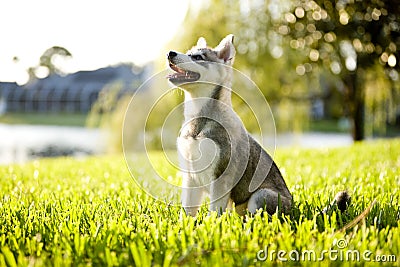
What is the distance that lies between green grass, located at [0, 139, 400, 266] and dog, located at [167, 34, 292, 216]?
0.49ft

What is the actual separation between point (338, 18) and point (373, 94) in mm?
6074

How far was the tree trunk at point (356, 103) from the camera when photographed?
44.2 feet

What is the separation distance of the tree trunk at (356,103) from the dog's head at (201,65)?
10443 millimetres

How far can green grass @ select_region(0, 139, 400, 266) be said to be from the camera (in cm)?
231

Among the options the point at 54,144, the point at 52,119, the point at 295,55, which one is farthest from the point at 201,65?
the point at 52,119

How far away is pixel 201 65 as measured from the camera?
3.33 m

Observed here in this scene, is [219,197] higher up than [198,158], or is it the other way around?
[198,158]

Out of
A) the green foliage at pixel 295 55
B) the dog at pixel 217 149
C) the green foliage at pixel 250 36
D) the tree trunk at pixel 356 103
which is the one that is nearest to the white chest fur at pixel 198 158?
the dog at pixel 217 149

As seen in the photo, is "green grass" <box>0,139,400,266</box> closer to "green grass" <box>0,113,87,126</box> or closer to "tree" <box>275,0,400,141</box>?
"tree" <box>275,0,400,141</box>

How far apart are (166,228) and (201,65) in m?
1.20

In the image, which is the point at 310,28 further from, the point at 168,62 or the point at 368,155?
the point at 168,62

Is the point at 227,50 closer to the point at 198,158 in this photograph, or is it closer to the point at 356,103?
the point at 198,158

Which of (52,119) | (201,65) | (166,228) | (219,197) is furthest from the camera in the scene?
(52,119)

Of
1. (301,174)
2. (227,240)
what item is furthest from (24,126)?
(227,240)
